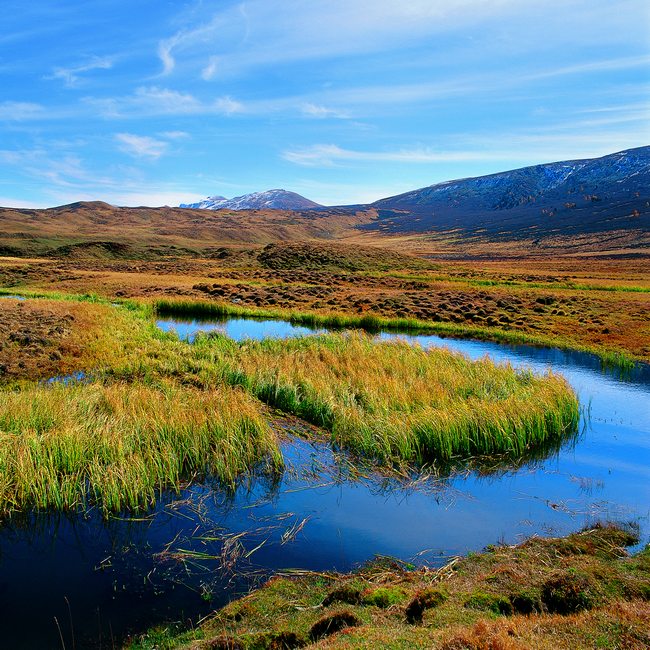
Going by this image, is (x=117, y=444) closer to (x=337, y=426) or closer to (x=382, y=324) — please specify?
(x=337, y=426)

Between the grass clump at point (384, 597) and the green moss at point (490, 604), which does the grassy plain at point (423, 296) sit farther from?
the grass clump at point (384, 597)

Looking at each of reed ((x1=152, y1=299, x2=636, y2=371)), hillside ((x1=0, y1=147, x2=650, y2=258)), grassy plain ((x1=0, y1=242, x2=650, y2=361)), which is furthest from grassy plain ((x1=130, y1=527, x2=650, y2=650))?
hillside ((x1=0, y1=147, x2=650, y2=258))

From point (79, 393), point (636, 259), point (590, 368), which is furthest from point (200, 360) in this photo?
point (636, 259)

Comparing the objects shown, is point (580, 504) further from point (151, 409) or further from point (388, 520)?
point (151, 409)

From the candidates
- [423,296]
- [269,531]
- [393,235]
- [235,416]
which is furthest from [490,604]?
[393,235]

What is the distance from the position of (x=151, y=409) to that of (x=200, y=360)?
6.74m

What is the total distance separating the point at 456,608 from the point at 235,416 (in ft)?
23.8

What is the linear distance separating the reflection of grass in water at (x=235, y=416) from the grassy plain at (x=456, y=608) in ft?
12.8

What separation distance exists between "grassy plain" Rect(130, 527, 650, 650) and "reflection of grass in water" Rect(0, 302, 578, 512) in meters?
3.90

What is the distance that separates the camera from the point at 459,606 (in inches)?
232

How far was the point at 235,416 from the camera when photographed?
1195 cm

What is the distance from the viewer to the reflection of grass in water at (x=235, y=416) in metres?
9.55

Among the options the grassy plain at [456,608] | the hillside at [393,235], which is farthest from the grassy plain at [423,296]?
the hillside at [393,235]

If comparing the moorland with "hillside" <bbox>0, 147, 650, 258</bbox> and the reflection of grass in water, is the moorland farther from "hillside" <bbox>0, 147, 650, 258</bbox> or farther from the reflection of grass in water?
"hillside" <bbox>0, 147, 650, 258</bbox>
